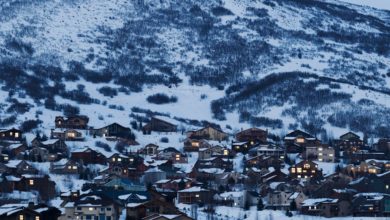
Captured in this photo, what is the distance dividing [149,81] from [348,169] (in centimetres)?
7365

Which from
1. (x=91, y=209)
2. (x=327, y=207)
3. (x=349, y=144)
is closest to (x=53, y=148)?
(x=91, y=209)

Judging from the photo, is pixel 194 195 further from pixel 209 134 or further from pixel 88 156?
pixel 209 134

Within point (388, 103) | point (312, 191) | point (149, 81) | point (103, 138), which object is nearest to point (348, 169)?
point (312, 191)

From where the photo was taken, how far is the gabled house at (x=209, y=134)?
12766 cm

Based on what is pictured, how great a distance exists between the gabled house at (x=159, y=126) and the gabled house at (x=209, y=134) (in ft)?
17.8

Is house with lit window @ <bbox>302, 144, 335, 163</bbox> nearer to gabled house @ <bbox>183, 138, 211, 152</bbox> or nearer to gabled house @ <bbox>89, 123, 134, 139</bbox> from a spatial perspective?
gabled house @ <bbox>183, 138, 211, 152</bbox>

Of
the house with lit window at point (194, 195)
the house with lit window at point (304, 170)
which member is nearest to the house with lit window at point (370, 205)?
the house with lit window at point (194, 195)

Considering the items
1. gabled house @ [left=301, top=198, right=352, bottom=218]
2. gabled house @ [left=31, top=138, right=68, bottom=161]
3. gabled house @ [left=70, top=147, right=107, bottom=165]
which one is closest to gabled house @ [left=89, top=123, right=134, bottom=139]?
gabled house @ [left=31, top=138, right=68, bottom=161]

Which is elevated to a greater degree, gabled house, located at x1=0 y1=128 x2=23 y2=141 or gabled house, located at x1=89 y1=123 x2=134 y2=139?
gabled house, located at x1=89 y1=123 x2=134 y2=139

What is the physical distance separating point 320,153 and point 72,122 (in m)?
28.6

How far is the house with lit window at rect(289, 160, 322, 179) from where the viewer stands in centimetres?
10768

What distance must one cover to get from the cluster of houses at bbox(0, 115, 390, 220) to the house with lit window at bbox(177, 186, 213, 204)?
103 millimetres

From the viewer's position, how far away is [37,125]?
128m

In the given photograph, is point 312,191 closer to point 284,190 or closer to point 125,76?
point 284,190
